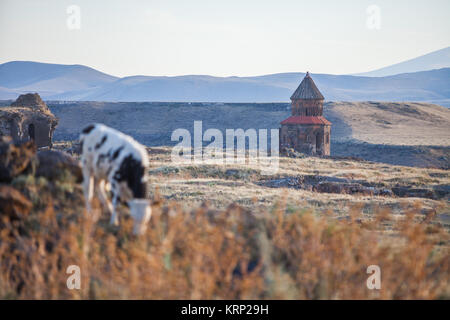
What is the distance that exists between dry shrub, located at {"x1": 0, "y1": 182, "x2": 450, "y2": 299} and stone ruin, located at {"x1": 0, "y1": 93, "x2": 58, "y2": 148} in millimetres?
30692

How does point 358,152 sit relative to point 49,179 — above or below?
below

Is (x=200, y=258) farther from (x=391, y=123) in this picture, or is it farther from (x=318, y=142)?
(x=391, y=123)

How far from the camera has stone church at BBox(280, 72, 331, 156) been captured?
164 feet

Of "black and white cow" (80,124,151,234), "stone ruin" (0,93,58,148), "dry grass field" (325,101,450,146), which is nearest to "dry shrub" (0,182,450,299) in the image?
"black and white cow" (80,124,151,234)

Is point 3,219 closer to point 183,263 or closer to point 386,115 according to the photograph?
point 183,263

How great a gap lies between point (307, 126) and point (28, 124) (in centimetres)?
3134

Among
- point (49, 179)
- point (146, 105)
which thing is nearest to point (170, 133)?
point (146, 105)

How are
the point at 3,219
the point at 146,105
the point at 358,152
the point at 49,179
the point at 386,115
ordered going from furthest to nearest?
the point at 146,105
the point at 386,115
the point at 358,152
the point at 49,179
the point at 3,219

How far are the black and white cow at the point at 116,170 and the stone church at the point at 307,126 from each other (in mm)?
43870

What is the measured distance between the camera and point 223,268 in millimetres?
5164

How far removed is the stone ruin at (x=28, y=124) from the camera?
109 ft

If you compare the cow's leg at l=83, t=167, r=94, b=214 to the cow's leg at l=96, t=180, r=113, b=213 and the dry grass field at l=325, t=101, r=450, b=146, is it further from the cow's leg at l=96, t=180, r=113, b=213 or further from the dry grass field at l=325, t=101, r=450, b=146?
the dry grass field at l=325, t=101, r=450, b=146
